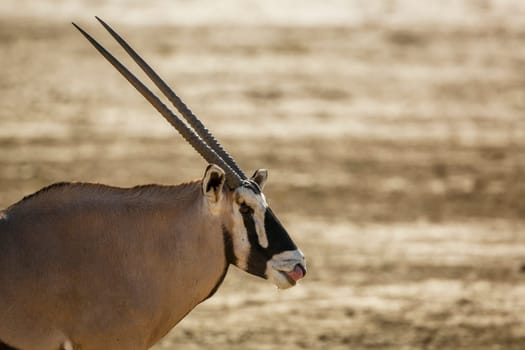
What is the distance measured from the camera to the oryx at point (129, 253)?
28.8 ft

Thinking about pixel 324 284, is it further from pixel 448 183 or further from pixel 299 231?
pixel 448 183

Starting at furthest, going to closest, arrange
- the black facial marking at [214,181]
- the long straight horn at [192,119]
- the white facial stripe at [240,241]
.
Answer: the long straight horn at [192,119], the white facial stripe at [240,241], the black facial marking at [214,181]

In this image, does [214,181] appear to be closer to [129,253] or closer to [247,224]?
[247,224]

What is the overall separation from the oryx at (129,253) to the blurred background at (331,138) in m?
4.65

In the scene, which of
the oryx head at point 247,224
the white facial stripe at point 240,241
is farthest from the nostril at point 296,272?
the white facial stripe at point 240,241

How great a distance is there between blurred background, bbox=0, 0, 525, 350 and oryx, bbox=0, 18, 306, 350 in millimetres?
4648

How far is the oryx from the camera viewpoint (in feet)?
28.8

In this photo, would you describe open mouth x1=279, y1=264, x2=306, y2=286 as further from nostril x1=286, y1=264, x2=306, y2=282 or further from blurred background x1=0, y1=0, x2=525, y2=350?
blurred background x1=0, y1=0, x2=525, y2=350

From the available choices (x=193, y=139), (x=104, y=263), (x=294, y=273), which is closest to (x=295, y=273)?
(x=294, y=273)

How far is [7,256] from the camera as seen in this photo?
8.80m

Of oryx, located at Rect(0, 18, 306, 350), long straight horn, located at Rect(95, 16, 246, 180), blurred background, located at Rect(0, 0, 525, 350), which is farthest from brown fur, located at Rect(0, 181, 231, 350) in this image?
blurred background, located at Rect(0, 0, 525, 350)

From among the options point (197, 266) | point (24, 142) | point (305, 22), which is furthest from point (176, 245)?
point (305, 22)

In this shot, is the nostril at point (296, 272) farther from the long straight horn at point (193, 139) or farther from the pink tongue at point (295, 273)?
the long straight horn at point (193, 139)

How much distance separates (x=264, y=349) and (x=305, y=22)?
615 inches
